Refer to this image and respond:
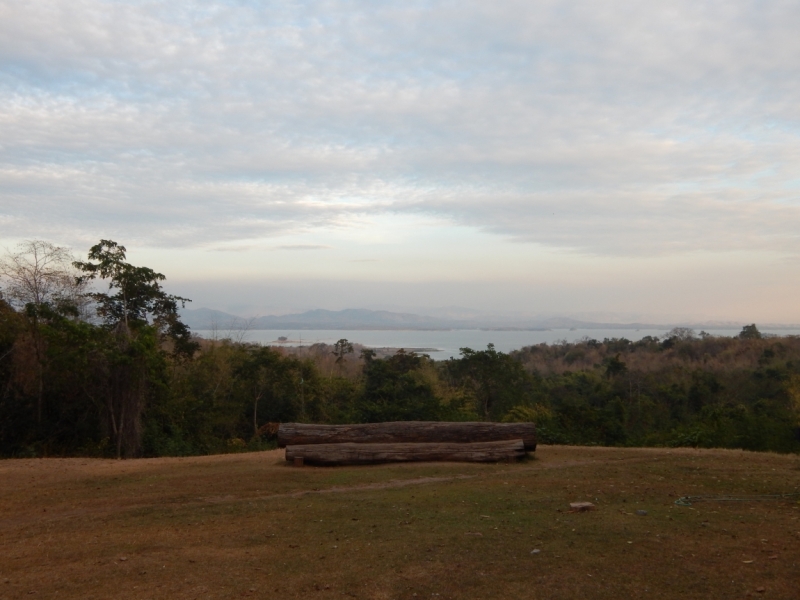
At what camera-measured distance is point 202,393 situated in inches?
956

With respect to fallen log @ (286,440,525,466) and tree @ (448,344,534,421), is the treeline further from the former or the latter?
fallen log @ (286,440,525,466)

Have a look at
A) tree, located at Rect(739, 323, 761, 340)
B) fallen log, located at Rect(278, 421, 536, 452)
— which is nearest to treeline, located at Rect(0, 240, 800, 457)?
fallen log, located at Rect(278, 421, 536, 452)

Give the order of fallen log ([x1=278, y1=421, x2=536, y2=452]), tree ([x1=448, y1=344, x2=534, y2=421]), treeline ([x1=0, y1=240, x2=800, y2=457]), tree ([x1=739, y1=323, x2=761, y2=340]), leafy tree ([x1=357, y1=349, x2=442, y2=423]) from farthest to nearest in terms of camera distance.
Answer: tree ([x1=739, y1=323, x2=761, y2=340]) < tree ([x1=448, y1=344, x2=534, y2=421]) < leafy tree ([x1=357, y1=349, x2=442, y2=423]) < treeline ([x1=0, y1=240, x2=800, y2=457]) < fallen log ([x1=278, y1=421, x2=536, y2=452])

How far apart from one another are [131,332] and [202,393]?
17.2 ft

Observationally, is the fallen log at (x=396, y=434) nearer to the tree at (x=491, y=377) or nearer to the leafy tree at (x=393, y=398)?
the leafy tree at (x=393, y=398)

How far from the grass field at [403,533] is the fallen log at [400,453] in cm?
77

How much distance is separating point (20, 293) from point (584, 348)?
63.7m

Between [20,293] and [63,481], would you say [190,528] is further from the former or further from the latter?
[20,293]

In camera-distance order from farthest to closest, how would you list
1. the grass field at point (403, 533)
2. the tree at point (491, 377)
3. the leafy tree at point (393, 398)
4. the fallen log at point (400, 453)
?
the tree at point (491, 377)
the leafy tree at point (393, 398)
the fallen log at point (400, 453)
the grass field at point (403, 533)

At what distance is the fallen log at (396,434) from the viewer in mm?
14039

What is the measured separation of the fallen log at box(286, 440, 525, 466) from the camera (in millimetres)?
13086

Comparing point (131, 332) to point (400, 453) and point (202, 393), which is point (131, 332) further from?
point (400, 453)

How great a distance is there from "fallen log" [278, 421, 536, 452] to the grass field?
168 cm

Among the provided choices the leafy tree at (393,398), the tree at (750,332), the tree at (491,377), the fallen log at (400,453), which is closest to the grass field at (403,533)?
the fallen log at (400,453)
